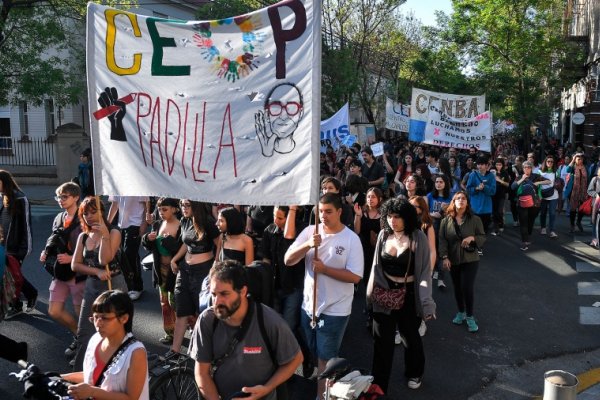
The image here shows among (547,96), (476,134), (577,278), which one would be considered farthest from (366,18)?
(577,278)

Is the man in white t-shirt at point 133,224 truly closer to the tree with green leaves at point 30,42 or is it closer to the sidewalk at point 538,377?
the sidewalk at point 538,377

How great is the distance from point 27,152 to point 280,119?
23.7m

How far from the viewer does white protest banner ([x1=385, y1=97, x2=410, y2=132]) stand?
17.7m

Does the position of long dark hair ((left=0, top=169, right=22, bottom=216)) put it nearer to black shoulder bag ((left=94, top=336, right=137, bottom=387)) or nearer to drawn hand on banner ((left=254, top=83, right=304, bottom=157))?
drawn hand on banner ((left=254, top=83, right=304, bottom=157))

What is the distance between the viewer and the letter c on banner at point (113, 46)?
4074 mm

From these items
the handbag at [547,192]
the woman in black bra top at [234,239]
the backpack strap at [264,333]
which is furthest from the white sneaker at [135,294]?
the handbag at [547,192]

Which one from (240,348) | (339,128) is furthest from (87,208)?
(339,128)

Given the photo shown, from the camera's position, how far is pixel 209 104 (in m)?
3.97

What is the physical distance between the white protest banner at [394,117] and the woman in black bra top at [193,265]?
12.8 meters

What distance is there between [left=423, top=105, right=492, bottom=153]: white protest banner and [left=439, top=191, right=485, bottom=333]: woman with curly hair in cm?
675


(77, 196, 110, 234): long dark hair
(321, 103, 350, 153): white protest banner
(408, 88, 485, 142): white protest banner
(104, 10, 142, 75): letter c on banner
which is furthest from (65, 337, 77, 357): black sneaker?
(321, 103, 350, 153): white protest banner

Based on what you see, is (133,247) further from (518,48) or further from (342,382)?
(518,48)

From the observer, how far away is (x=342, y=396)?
121 inches

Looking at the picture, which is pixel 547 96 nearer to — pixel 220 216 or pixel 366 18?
pixel 366 18
